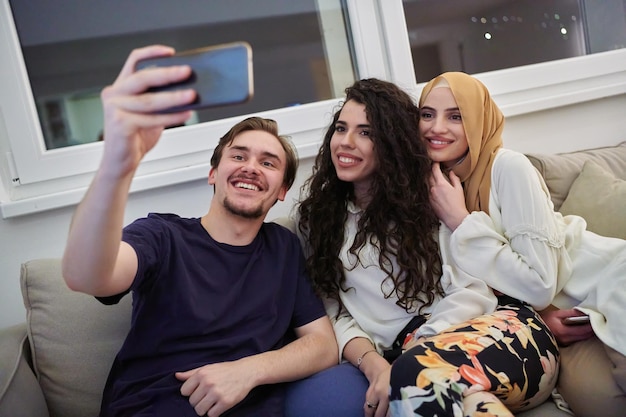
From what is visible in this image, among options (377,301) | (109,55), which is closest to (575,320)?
(377,301)

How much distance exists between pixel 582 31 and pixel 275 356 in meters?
2.22

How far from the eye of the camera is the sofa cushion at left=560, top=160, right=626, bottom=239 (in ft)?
4.83

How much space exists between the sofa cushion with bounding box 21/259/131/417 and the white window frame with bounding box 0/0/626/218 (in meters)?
0.38

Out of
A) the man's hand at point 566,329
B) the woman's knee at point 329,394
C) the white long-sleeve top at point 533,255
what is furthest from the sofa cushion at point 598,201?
the woman's knee at point 329,394

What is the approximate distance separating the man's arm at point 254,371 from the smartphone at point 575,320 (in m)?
0.61

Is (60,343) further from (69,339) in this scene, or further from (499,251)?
(499,251)

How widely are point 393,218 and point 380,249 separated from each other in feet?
0.36

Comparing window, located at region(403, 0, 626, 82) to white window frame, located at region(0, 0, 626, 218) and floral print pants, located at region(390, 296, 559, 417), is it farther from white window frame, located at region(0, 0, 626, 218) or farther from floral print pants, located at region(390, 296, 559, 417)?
floral print pants, located at region(390, 296, 559, 417)

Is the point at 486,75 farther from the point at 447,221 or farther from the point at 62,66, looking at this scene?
the point at 62,66

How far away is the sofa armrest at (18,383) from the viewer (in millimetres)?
1120

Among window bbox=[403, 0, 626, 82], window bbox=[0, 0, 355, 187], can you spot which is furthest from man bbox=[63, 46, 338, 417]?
window bbox=[403, 0, 626, 82]

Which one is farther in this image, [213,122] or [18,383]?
[213,122]

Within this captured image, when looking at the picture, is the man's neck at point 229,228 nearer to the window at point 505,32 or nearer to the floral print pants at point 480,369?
the floral print pants at point 480,369

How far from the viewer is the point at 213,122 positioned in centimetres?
184
